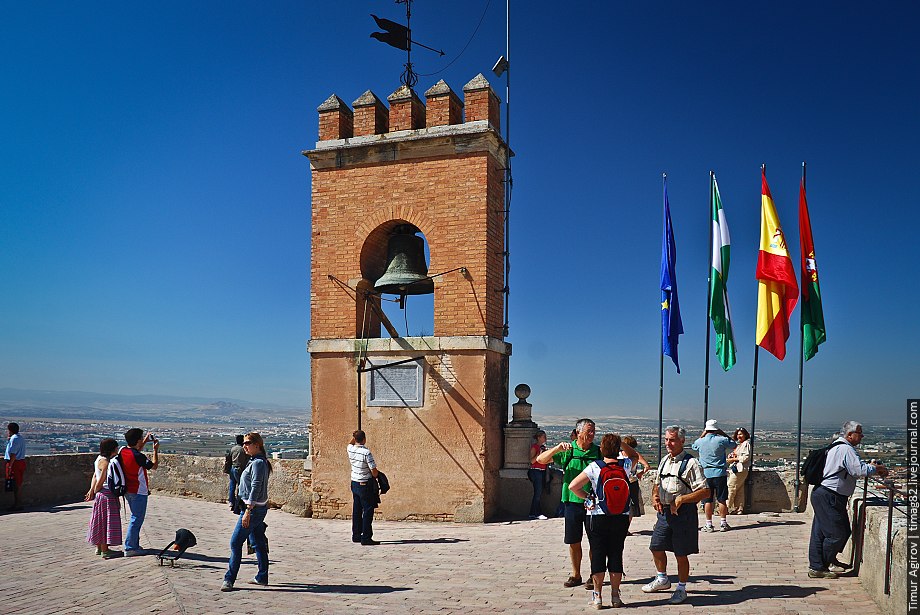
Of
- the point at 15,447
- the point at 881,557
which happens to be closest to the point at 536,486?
the point at 881,557

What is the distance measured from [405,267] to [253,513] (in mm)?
5901

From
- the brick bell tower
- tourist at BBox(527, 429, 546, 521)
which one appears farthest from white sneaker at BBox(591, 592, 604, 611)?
tourist at BBox(527, 429, 546, 521)

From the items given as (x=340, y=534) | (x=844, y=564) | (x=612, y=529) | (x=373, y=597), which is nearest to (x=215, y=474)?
(x=340, y=534)

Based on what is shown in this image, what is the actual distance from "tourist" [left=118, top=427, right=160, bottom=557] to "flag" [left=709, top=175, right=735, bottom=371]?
9173 millimetres

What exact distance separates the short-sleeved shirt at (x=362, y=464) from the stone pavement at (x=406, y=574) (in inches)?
36.9

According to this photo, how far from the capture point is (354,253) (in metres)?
13.1

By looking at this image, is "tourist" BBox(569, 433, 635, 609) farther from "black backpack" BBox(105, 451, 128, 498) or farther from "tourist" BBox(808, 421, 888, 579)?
"black backpack" BBox(105, 451, 128, 498)

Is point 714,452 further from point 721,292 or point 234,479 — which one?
point 234,479

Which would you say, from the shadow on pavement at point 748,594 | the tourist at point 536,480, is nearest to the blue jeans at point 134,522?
the tourist at point 536,480

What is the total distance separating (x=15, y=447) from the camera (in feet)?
46.1

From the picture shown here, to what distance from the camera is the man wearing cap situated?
10.6 metres

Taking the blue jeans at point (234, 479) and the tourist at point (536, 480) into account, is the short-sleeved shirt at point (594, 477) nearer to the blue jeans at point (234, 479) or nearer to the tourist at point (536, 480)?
the tourist at point (536, 480)

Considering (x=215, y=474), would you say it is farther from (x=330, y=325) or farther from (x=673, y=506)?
(x=673, y=506)

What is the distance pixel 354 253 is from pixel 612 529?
7546 mm
